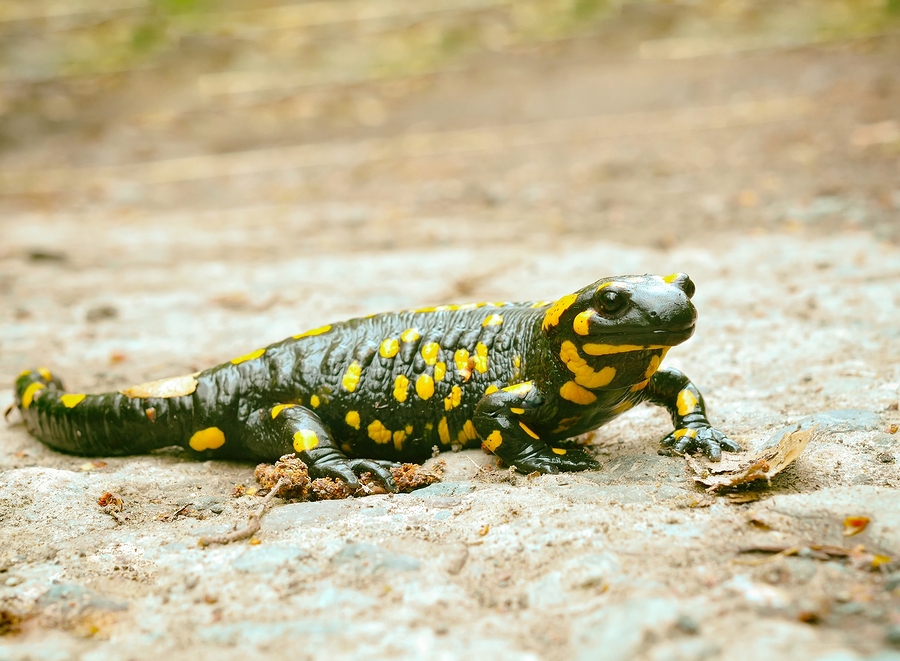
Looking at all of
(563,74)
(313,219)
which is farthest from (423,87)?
(313,219)

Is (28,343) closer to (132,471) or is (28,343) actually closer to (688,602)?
(132,471)

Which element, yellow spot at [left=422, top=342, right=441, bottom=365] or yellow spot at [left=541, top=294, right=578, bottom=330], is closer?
yellow spot at [left=541, top=294, right=578, bottom=330]

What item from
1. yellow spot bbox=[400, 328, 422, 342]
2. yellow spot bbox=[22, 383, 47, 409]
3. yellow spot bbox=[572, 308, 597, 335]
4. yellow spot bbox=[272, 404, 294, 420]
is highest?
yellow spot bbox=[572, 308, 597, 335]

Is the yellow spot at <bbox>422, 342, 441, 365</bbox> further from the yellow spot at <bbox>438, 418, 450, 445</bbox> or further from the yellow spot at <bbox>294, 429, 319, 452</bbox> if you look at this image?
the yellow spot at <bbox>294, 429, 319, 452</bbox>

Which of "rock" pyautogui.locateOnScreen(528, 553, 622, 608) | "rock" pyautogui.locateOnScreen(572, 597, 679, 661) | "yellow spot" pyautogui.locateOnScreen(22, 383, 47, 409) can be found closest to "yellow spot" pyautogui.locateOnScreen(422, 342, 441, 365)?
"rock" pyautogui.locateOnScreen(528, 553, 622, 608)

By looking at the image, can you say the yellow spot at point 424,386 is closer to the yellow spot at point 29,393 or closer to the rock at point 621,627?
the rock at point 621,627

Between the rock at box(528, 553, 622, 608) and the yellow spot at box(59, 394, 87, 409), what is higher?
the yellow spot at box(59, 394, 87, 409)
